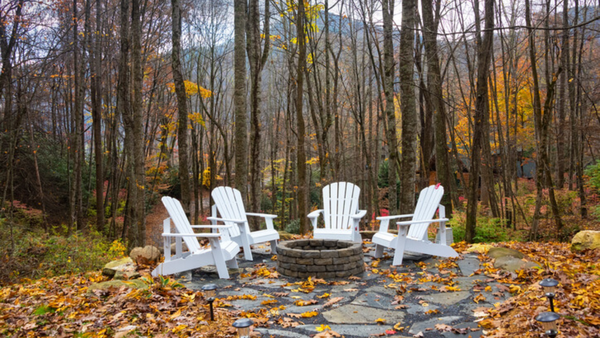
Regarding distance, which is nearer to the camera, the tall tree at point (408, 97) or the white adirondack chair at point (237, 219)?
the white adirondack chair at point (237, 219)

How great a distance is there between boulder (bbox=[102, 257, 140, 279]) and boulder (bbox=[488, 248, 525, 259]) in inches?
153

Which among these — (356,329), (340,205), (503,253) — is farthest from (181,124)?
(503,253)

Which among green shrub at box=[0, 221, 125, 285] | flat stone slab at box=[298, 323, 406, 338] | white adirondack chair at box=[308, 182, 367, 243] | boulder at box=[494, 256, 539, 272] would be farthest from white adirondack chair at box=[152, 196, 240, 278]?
boulder at box=[494, 256, 539, 272]

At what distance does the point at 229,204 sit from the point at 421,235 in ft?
8.27

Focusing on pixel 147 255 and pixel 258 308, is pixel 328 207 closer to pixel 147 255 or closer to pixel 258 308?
pixel 147 255

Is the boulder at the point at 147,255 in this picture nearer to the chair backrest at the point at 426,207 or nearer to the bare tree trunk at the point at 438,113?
the chair backrest at the point at 426,207

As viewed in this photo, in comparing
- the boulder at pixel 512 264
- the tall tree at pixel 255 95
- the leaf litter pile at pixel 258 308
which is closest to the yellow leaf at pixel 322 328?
the leaf litter pile at pixel 258 308

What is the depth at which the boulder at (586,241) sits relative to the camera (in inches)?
164

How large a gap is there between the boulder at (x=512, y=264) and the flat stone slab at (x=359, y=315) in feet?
5.01

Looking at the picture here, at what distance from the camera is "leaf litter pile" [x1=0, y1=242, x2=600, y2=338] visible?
238 cm

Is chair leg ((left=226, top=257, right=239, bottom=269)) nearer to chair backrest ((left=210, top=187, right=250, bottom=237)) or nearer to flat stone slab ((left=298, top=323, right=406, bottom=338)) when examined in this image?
chair backrest ((left=210, top=187, right=250, bottom=237))

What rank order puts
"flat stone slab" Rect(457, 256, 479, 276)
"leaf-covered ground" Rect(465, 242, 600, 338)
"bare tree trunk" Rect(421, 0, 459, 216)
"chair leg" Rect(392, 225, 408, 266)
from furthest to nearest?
"bare tree trunk" Rect(421, 0, 459, 216)
"chair leg" Rect(392, 225, 408, 266)
"flat stone slab" Rect(457, 256, 479, 276)
"leaf-covered ground" Rect(465, 242, 600, 338)

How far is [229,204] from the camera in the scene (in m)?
5.18

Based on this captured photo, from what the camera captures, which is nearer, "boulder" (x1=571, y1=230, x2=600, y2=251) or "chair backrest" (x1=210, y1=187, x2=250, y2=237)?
"boulder" (x1=571, y1=230, x2=600, y2=251)
